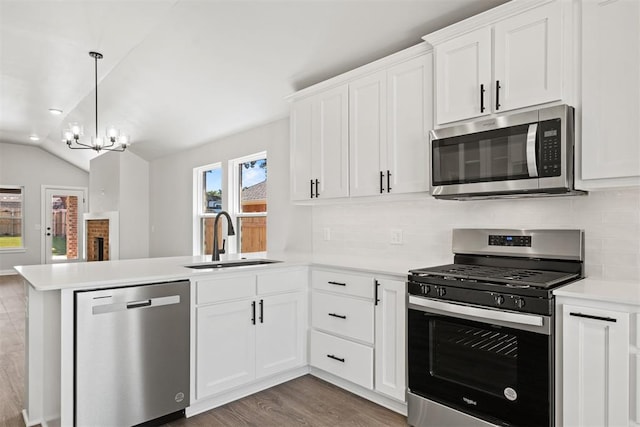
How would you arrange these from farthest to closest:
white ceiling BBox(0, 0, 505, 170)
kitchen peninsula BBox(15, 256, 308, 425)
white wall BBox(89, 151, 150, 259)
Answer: white wall BBox(89, 151, 150, 259) → white ceiling BBox(0, 0, 505, 170) → kitchen peninsula BBox(15, 256, 308, 425)

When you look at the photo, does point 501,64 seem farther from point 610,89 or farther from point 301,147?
point 301,147

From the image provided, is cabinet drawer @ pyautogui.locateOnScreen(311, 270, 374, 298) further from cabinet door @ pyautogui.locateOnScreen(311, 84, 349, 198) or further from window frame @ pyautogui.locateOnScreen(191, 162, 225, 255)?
window frame @ pyautogui.locateOnScreen(191, 162, 225, 255)

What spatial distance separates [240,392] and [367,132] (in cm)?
204

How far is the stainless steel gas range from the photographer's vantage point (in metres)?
1.83

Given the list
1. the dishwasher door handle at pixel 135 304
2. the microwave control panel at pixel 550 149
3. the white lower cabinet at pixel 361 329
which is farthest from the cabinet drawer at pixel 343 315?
the microwave control panel at pixel 550 149

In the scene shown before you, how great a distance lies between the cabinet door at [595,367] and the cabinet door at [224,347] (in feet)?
6.08

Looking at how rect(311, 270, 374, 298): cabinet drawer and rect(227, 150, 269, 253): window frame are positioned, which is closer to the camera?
rect(311, 270, 374, 298): cabinet drawer

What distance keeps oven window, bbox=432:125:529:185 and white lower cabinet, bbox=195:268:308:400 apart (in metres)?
1.36

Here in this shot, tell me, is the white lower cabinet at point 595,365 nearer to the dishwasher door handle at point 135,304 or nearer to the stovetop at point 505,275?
the stovetop at point 505,275

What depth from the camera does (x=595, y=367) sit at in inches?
66.3

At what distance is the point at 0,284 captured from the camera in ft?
24.2

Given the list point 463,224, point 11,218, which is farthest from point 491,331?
point 11,218

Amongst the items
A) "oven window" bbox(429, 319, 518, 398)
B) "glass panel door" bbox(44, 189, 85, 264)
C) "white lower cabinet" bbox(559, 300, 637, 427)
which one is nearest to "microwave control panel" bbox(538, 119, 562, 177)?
"white lower cabinet" bbox(559, 300, 637, 427)

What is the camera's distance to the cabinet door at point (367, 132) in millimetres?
2811
